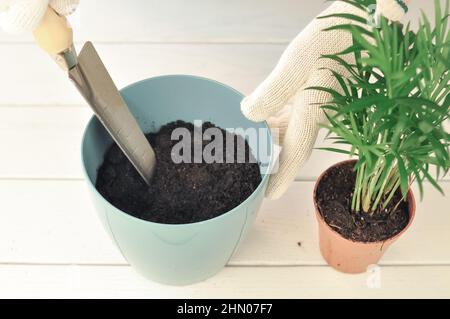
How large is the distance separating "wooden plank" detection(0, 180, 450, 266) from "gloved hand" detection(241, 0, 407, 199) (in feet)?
0.42

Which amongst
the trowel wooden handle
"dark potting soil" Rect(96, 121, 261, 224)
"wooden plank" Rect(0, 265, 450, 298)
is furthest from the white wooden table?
the trowel wooden handle

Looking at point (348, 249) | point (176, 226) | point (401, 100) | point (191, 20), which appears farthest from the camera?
point (191, 20)

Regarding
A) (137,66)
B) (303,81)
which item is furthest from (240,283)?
(137,66)

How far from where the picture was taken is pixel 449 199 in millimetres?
824

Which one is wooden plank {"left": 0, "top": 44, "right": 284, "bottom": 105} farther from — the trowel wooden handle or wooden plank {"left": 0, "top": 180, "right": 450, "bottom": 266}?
the trowel wooden handle

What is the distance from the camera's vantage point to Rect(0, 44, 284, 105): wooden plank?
91cm

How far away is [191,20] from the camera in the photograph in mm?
984

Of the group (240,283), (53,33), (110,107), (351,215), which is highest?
(53,33)

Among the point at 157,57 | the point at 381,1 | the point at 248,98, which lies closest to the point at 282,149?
the point at 248,98

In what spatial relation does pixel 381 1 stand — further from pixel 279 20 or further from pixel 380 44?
pixel 279 20

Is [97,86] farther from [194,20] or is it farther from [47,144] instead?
[194,20]

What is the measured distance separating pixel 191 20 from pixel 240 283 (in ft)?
1.52

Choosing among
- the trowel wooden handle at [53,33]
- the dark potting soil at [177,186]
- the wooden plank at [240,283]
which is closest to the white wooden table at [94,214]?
the wooden plank at [240,283]

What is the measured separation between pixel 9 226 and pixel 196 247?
296mm
